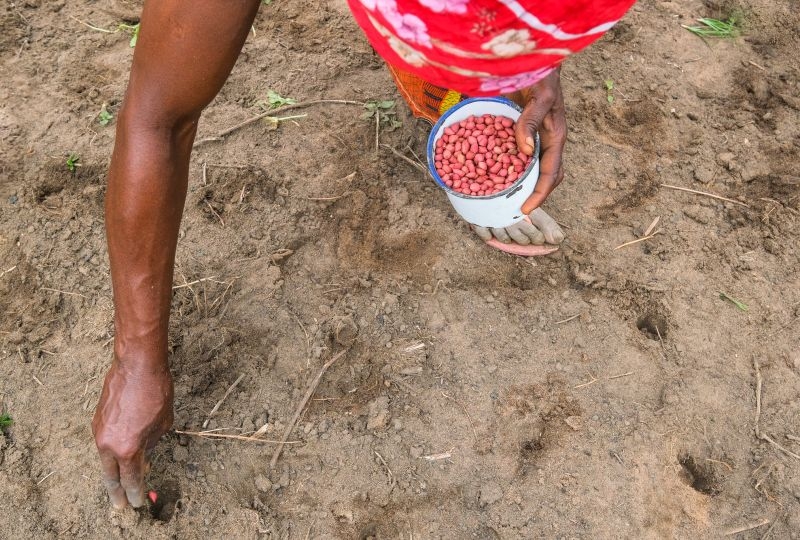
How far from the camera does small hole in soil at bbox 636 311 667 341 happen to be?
6.79 ft

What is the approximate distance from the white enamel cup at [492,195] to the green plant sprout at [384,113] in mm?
331

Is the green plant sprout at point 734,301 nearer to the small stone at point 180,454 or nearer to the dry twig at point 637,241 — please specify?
the dry twig at point 637,241

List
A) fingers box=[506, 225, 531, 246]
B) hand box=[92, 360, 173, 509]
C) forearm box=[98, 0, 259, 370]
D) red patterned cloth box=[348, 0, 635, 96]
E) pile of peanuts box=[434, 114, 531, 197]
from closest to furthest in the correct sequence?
1. red patterned cloth box=[348, 0, 635, 96]
2. forearm box=[98, 0, 259, 370]
3. hand box=[92, 360, 173, 509]
4. pile of peanuts box=[434, 114, 531, 197]
5. fingers box=[506, 225, 531, 246]

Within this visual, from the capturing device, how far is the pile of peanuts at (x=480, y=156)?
2.02m

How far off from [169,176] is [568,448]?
4.06 ft

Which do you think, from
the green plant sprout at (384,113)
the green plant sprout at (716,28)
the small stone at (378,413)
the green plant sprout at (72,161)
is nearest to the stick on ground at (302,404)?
the small stone at (378,413)

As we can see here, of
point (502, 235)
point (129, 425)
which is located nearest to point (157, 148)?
point (129, 425)

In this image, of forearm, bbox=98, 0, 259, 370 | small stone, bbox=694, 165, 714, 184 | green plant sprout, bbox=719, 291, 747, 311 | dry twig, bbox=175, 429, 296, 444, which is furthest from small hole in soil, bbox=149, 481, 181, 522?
small stone, bbox=694, 165, 714, 184

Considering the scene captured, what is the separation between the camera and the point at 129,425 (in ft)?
5.22

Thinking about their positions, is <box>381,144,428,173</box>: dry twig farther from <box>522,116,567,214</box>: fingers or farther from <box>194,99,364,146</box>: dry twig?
<box>522,116,567,214</box>: fingers

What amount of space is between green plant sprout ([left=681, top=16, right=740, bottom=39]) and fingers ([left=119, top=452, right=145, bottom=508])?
8.10ft

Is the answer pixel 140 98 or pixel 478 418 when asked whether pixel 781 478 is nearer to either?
pixel 478 418

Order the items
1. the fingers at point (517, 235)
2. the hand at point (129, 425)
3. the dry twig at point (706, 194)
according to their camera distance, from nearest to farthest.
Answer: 1. the hand at point (129, 425)
2. the fingers at point (517, 235)
3. the dry twig at point (706, 194)

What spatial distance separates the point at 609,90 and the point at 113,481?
2.07 metres
